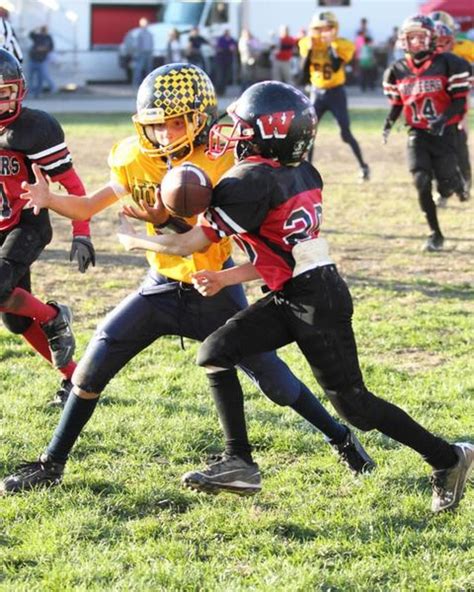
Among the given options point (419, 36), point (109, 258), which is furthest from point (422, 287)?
point (109, 258)

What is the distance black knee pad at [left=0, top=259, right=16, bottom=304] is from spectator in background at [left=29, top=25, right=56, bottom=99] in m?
22.0

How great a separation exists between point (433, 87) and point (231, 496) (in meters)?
5.42

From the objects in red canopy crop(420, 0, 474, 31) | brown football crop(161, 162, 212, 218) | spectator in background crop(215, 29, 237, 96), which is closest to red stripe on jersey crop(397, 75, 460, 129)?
brown football crop(161, 162, 212, 218)

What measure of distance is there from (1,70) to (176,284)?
1328 millimetres

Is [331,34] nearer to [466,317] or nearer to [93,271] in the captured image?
[93,271]

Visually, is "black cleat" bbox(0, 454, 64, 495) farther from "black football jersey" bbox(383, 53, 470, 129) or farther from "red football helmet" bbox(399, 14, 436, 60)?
"red football helmet" bbox(399, 14, 436, 60)

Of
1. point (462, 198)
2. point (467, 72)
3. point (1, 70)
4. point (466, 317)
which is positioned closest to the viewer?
point (1, 70)

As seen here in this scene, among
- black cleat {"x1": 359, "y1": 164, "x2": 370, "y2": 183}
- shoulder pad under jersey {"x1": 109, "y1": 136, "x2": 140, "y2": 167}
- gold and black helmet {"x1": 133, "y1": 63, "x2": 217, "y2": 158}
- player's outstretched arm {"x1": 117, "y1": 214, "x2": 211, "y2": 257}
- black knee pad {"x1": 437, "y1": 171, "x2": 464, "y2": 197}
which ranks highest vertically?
gold and black helmet {"x1": 133, "y1": 63, "x2": 217, "y2": 158}

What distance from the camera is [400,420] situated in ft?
12.9

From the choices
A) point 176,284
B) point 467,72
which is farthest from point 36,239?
point 467,72

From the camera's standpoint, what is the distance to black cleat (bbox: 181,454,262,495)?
→ 159 inches

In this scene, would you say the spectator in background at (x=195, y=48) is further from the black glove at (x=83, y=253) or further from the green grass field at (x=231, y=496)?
the black glove at (x=83, y=253)

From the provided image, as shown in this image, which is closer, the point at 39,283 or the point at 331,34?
the point at 39,283

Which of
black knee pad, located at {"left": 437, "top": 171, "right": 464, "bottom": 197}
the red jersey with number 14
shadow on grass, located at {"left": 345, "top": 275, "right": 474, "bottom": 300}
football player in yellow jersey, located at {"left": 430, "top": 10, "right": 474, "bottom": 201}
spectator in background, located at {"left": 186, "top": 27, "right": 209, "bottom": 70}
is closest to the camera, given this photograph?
the red jersey with number 14
